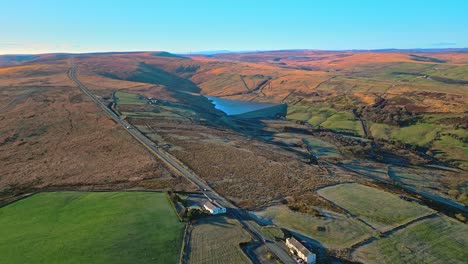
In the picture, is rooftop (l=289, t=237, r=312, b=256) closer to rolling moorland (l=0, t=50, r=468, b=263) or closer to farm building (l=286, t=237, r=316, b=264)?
farm building (l=286, t=237, r=316, b=264)

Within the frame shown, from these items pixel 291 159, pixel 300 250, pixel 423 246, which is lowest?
pixel 291 159

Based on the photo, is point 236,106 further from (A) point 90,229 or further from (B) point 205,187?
(A) point 90,229

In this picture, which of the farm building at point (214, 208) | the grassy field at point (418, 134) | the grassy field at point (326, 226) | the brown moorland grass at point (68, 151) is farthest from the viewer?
the grassy field at point (418, 134)

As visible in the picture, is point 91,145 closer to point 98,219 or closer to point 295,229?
point 98,219

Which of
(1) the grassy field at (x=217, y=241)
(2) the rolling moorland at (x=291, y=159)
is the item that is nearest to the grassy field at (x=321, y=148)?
(2) the rolling moorland at (x=291, y=159)

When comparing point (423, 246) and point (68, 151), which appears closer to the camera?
point (423, 246)

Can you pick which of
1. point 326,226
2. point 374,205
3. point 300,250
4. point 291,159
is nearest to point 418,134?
point 291,159

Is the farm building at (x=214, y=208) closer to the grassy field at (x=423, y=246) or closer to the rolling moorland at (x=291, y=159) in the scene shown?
the rolling moorland at (x=291, y=159)
